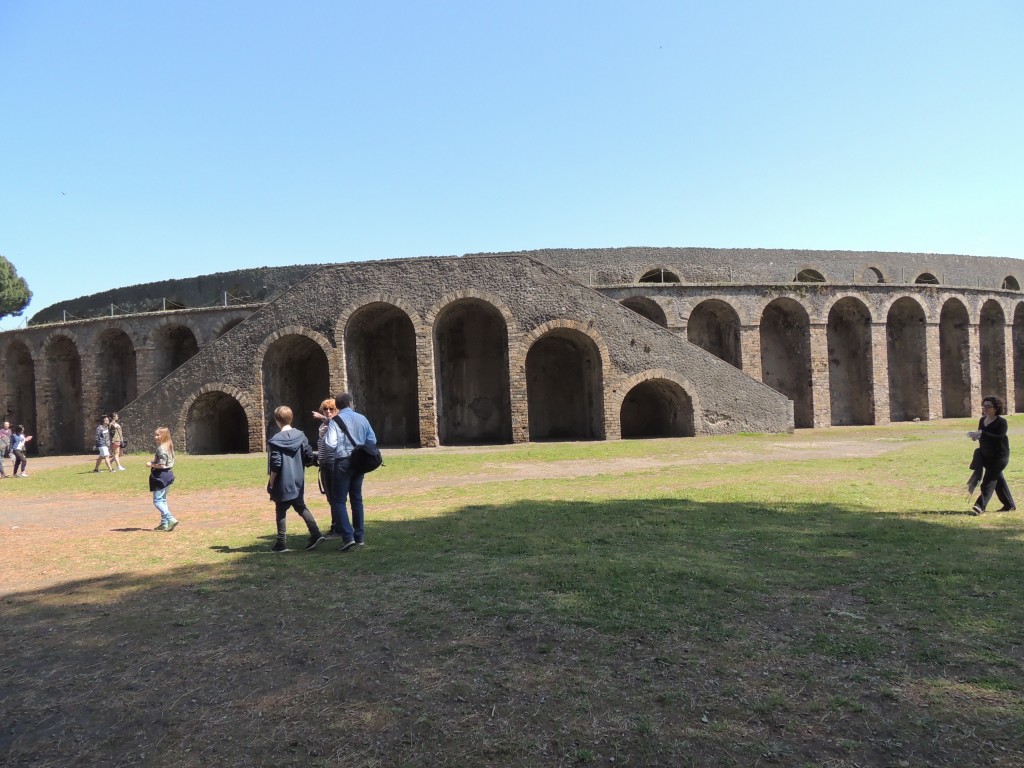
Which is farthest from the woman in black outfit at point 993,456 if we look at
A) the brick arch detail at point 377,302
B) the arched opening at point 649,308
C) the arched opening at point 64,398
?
the arched opening at point 64,398

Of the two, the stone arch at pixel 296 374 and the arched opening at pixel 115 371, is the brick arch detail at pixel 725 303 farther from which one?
the arched opening at pixel 115 371

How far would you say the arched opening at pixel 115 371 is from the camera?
78.5 feet

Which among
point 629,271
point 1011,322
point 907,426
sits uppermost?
point 629,271

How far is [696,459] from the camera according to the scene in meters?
13.1

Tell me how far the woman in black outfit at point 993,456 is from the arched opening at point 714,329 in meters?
16.3

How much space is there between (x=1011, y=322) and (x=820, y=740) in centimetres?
3139

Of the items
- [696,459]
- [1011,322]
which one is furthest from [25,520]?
[1011,322]

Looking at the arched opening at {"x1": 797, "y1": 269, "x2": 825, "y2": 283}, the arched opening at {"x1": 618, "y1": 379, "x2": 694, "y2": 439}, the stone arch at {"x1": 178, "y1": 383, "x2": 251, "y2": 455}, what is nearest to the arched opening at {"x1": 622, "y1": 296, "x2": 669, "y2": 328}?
the arched opening at {"x1": 618, "y1": 379, "x2": 694, "y2": 439}

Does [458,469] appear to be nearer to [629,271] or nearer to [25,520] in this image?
[25,520]

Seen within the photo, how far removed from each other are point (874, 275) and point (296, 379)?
77.7 ft

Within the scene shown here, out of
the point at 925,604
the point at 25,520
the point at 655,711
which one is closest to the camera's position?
the point at 655,711

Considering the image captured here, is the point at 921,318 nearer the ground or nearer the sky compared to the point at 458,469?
nearer the sky

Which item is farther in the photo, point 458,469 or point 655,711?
point 458,469

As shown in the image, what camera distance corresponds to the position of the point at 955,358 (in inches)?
1036
